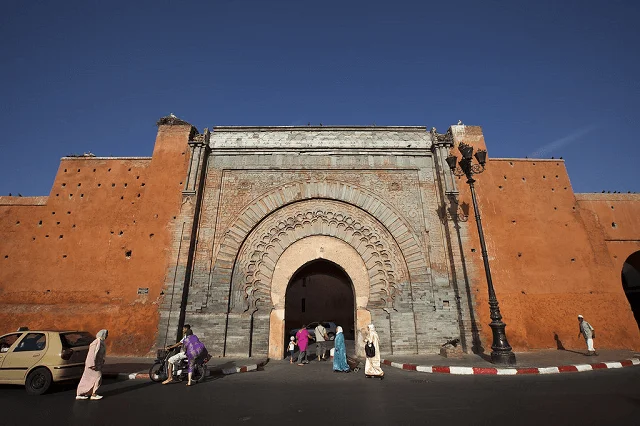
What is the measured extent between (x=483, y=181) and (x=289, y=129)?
658 cm

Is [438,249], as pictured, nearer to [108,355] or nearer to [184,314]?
[184,314]

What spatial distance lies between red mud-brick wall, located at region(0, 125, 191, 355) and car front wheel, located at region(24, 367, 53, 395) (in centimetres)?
294

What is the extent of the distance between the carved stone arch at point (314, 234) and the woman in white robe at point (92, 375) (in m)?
3.69

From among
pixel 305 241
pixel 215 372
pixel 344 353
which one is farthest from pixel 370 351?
pixel 305 241

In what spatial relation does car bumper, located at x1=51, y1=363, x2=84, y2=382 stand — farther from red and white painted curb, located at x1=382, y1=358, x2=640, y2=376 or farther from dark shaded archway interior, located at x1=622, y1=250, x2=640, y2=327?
dark shaded archway interior, located at x1=622, y1=250, x2=640, y2=327

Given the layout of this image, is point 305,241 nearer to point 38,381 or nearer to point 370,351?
point 370,351

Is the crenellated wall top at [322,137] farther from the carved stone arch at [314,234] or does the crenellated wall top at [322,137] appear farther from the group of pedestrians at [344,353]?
the group of pedestrians at [344,353]

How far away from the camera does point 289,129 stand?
10.1 metres

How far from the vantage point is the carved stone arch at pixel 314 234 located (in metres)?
8.28

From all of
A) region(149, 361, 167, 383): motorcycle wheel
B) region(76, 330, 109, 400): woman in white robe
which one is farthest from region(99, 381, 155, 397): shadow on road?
region(76, 330, 109, 400): woman in white robe

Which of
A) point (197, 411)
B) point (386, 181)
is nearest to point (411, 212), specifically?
point (386, 181)

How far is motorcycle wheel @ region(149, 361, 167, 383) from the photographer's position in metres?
5.54

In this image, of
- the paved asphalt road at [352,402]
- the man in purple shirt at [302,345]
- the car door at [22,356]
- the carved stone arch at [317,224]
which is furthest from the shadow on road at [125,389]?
the man in purple shirt at [302,345]

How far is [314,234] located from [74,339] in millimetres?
5782
